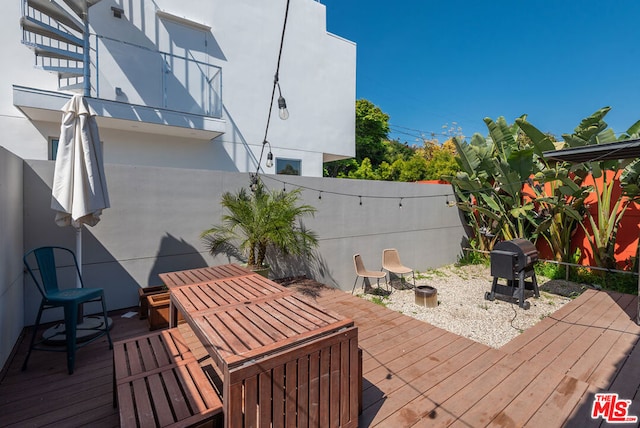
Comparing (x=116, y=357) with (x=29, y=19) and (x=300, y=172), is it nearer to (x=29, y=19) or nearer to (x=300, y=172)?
(x=29, y=19)

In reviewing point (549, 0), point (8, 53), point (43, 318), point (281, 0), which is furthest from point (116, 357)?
point (549, 0)

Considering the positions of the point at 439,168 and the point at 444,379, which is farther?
the point at 439,168

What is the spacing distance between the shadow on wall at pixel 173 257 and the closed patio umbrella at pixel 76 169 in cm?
131

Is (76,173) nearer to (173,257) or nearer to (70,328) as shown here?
(70,328)


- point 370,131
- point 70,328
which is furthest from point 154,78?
point 370,131

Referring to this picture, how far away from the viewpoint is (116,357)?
214 cm

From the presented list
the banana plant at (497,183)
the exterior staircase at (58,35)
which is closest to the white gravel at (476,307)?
the banana plant at (497,183)

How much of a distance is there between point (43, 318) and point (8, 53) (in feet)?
17.9

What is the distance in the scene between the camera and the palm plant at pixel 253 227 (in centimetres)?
470

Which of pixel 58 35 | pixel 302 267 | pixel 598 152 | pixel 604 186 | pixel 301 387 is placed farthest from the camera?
pixel 604 186

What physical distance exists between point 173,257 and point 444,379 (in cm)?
399

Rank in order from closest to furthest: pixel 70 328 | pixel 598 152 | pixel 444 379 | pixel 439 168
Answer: pixel 70 328 → pixel 444 379 → pixel 598 152 → pixel 439 168

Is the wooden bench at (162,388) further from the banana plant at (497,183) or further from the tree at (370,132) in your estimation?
the tree at (370,132)

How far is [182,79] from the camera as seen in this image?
23.5 feet
